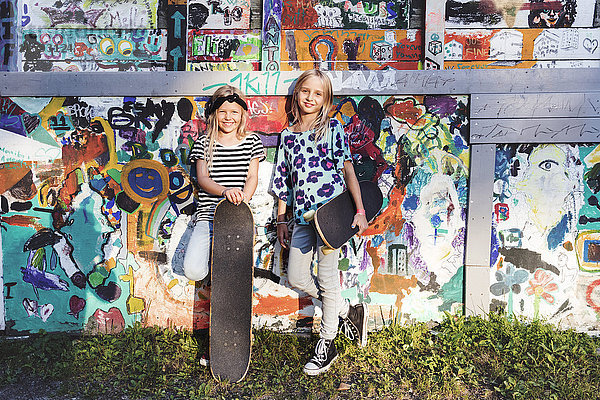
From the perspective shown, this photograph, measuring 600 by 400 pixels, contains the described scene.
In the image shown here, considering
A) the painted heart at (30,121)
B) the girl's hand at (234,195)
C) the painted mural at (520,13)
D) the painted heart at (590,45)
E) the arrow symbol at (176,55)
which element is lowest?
the girl's hand at (234,195)

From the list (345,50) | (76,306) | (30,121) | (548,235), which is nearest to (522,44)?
(345,50)

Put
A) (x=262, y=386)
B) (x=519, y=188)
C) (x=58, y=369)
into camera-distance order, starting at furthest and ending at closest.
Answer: (x=519, y=188)
(x=58, y=369)
(x=262, y=386)

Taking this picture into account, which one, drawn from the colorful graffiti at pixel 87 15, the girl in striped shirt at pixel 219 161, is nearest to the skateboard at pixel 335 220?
the girl in striped shirt at pixel 219 161

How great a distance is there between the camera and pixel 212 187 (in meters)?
3.07

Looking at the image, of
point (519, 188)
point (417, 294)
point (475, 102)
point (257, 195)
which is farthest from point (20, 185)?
point (519, 188)

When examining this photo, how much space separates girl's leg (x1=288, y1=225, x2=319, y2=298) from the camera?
10.2 feet

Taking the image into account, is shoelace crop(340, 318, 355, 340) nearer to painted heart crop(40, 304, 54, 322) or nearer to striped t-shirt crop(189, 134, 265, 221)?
striped t-shirt crop(189, 134, 265, 221)

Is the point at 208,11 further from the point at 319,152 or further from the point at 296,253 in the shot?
the point at 296,253

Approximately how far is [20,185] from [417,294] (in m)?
3.40

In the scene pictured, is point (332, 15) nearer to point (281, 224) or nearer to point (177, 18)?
point (177, 18)

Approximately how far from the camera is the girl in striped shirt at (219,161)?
3096 mm

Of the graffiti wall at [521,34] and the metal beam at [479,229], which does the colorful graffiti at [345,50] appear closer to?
the graffiti wall at [521,34]

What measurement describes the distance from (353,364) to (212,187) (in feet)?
5.38

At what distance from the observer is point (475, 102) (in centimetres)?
338
